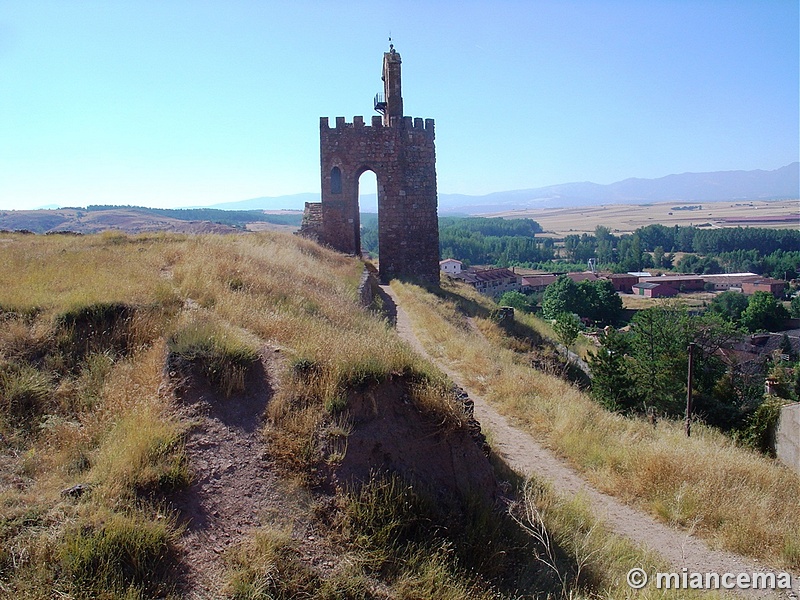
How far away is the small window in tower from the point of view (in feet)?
66.2

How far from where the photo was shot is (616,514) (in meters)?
5.89

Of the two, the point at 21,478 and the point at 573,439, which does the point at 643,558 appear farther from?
the point at 21,478

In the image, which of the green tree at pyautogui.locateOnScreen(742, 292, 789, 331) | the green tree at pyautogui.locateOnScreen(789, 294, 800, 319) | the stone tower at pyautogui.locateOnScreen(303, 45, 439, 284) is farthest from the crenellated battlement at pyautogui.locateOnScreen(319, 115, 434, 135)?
the green tree at pyautogui.locateOnScreen(789, 294, 800, 319)

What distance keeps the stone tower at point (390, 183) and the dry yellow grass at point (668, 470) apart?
1067 cm

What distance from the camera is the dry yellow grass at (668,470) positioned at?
18.1ft

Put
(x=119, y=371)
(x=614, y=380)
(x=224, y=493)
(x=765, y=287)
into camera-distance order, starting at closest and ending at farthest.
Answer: (x=224, y=493) < (x=119, y=371) < (x=614, y=380) < (x=765, y=287)

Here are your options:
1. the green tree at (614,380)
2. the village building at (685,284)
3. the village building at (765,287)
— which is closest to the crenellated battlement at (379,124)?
the green tree at (614,380)

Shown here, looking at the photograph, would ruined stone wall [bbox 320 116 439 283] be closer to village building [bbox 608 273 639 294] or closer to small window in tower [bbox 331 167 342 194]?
small window in tower [bbox 331 167 342 194]

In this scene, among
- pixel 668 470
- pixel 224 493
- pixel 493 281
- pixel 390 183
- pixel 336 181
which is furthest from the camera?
pixel 493 281

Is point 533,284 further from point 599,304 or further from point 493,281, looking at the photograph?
point 599,304

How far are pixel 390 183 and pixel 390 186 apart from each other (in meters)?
0.10

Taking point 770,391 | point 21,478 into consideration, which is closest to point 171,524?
point 21,478

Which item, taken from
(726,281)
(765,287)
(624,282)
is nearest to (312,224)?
(765,287)

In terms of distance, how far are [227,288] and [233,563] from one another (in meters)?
4.59
